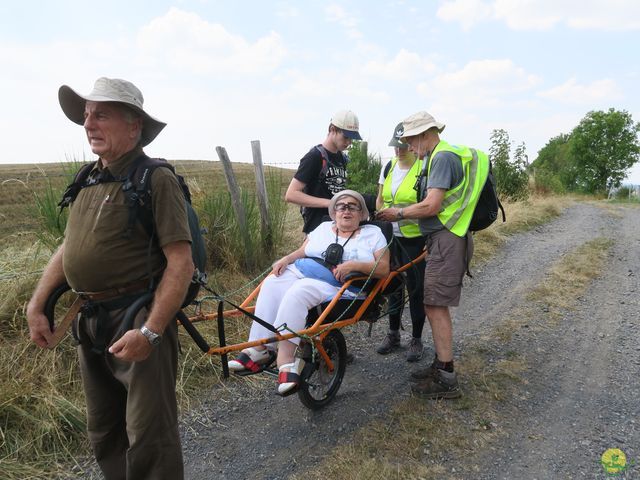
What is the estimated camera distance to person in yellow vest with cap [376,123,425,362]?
393 centimetres

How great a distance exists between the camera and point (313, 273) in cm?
348

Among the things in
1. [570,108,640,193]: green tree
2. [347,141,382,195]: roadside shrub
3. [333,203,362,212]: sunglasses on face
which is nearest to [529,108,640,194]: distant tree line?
[570,108,640,193]: green tree

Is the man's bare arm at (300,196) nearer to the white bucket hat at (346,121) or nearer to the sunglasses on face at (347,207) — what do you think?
the sunglasses on face at (347,207)

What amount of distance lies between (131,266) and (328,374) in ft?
6.83

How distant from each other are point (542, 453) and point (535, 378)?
1.08 m

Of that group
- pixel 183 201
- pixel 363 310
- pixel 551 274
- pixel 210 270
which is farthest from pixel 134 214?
pixel 551 274

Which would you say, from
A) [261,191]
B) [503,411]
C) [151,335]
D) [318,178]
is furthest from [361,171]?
[151,335]

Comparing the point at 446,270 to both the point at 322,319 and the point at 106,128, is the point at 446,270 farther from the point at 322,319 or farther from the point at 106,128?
the point at 106,128

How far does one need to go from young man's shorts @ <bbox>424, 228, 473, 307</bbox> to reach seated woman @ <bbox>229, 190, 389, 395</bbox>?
36cm

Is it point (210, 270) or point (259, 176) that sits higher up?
point (259, 176)

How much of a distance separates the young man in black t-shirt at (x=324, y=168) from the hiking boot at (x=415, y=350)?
1512 mm

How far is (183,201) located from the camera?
1945 millimetres

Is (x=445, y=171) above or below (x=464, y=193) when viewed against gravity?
above

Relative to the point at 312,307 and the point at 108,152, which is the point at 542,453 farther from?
the point at 108,152
